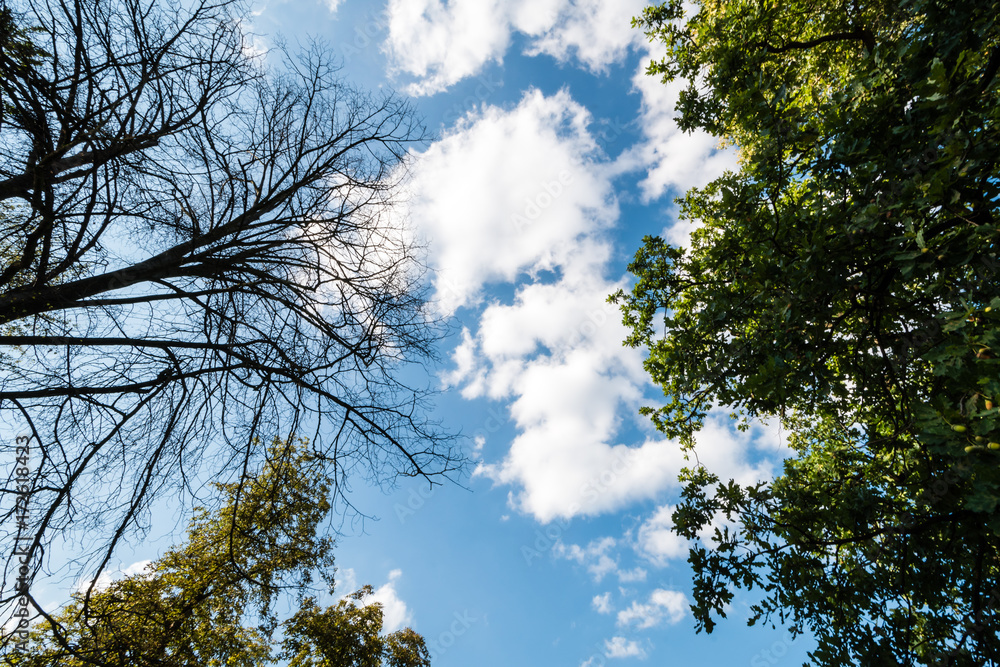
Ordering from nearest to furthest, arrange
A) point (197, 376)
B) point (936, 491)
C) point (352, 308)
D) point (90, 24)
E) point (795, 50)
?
point (936, 491), point (90, 24), point (197, 376), point (352, 308), point (795, 50)

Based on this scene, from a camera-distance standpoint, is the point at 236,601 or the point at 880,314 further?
the point at 236,601

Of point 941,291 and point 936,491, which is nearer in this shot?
point 941,291

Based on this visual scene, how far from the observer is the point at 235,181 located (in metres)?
5.30

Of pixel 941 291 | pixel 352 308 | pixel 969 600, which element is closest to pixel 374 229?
pixel 352 308

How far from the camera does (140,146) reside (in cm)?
446

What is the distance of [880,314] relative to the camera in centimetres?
417

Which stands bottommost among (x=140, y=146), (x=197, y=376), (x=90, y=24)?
(x=197, y=376)

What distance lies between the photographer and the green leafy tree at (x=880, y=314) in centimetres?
275

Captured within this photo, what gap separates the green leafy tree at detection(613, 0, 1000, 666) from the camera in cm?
275

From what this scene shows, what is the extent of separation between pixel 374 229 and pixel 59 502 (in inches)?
181

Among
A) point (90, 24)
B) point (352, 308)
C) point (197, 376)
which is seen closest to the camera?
point (90, 24)

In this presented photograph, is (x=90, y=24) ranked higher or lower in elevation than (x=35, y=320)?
higher

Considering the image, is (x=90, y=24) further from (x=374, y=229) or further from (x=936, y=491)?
(x=936, y=491)

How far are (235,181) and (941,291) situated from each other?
24.8 ft
